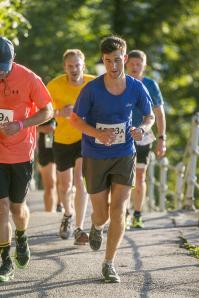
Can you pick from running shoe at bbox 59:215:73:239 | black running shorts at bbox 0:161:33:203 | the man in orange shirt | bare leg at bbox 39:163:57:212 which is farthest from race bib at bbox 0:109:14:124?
bare leg at bbox 39:163:57:212

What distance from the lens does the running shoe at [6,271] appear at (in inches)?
271

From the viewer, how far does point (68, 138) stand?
9.61 meters

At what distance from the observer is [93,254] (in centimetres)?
834

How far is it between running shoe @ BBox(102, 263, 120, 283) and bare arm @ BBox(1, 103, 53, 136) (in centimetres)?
113

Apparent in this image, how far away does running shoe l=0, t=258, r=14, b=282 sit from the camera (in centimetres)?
688

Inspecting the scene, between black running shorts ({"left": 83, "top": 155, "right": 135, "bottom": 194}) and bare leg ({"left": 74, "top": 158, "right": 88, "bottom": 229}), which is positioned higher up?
black running shorts ({"left": 83, "top": 155, "right": 135, "bottom": 194})

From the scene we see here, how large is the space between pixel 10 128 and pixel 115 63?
93 centimetres

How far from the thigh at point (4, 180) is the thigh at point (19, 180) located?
1.7 inches

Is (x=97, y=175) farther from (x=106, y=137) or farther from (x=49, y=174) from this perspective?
(x=49, y=174)

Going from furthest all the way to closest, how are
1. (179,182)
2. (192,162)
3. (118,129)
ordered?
(179,182) < (192,162) < (118,129)

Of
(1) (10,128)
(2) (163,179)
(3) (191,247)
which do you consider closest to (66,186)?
(3) (191,247)

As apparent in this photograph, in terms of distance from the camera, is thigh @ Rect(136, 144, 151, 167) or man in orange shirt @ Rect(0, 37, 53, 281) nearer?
man in orange shirt @ Rect(0, 37, 53, 281)

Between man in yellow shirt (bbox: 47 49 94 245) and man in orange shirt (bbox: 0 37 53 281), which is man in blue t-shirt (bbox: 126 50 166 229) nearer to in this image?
man in yellow shirt (bbox: 47 49 94 245)

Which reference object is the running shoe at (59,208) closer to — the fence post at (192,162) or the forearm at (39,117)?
the fence post at (192,162)
